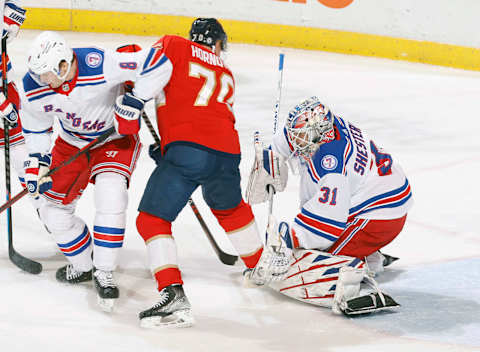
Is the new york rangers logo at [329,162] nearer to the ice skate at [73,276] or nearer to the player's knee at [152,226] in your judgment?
the player's knee at [152,226]

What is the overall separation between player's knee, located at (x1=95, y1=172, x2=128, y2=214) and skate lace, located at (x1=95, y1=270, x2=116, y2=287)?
0.79ft

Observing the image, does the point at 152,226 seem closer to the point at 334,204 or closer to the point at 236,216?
the point at 236,216

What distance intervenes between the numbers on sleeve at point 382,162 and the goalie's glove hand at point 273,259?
1.73ft

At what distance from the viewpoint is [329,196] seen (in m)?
2.79

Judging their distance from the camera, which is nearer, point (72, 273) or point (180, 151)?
point (180, 151)

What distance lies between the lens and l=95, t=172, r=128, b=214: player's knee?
2.81 m

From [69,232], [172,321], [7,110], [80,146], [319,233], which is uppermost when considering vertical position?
[7,110]

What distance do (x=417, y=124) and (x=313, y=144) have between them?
345 centimetres

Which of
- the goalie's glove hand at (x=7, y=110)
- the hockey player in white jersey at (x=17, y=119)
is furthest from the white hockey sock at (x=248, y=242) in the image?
the goalie's glove hand at (x=7, y=110)

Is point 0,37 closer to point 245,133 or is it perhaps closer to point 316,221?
point 316,221

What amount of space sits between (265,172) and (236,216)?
0.92ft

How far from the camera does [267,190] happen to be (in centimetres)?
317

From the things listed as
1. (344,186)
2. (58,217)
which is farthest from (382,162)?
(58,217)

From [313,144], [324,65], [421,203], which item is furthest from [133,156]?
[324,65]
